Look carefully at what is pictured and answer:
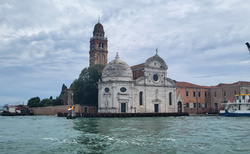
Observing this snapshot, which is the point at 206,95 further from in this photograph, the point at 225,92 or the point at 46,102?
the point at 46,102

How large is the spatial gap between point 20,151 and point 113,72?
3693 cm

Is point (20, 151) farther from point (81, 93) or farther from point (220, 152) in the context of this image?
point (81, 93)

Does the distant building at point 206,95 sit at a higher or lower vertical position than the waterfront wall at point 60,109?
higher

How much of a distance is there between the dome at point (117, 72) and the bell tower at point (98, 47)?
21.7m

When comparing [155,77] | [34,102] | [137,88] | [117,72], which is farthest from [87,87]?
[34,102]

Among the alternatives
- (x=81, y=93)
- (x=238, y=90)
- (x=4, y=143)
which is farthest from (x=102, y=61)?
(x=4, y=143)

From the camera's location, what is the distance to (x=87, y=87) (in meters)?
53.7

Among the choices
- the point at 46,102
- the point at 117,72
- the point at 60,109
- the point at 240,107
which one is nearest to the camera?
the point at 240,107

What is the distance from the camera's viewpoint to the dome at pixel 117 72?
5089 cm

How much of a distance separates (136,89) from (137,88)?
0.31 m

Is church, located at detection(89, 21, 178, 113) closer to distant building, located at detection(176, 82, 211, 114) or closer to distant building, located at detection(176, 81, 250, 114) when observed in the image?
distant building, located at detection(176, 82, 211, 114)

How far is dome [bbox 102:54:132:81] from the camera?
5089cm

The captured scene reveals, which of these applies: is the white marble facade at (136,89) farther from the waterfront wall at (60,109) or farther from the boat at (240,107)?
the boat at (240,107)

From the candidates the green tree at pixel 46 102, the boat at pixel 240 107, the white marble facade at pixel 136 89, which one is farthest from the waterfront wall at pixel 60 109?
the boat at pixel 240 107
